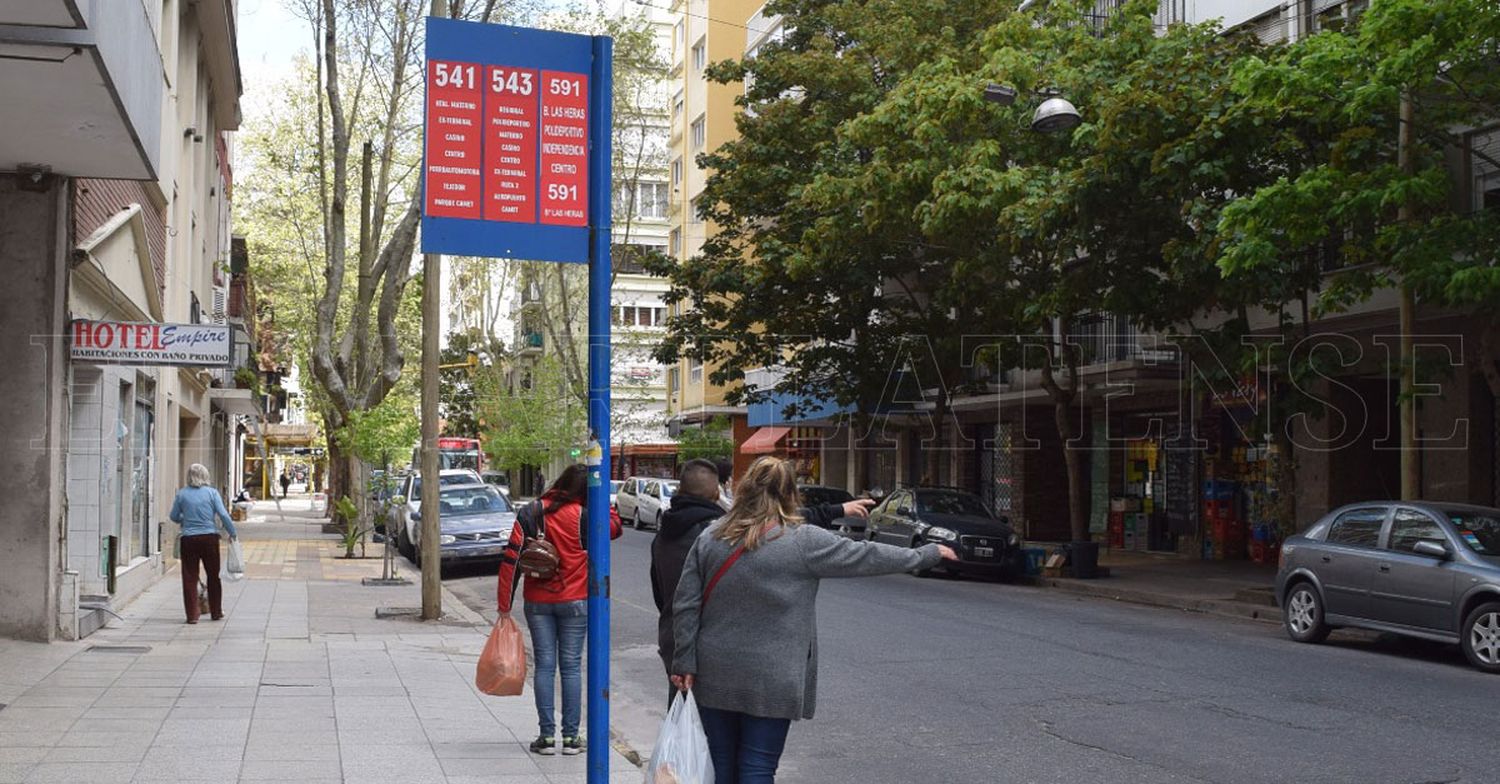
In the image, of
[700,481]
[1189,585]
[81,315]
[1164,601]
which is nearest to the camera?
[700,481]

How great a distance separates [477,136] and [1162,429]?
87.4ft

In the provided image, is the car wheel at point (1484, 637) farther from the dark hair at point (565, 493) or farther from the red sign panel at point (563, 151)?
the red sign panel at point (563, 151)

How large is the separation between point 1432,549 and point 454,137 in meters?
11.1

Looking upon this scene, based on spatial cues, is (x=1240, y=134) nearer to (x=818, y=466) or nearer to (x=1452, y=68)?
(x=1452, y=68)

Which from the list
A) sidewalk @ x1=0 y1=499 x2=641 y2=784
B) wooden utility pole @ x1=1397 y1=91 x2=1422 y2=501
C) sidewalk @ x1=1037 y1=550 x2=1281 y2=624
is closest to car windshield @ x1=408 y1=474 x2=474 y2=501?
sidewalk @ x1=0 y1=499 x2=641 y2=784

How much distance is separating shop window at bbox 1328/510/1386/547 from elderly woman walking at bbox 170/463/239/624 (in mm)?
11560

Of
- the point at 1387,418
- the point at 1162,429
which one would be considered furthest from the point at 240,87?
the point at 1387,418

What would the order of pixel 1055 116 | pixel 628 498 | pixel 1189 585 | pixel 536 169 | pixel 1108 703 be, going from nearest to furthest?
pixel 536 169 < pixel 1108 703 < pixel 1055 116 < pixel 1189 585 < pixel 628 498

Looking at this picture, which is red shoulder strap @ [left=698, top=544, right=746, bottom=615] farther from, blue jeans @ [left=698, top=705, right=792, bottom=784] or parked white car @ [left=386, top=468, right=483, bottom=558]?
parked white car @ [left=386, top=468, right=483, bottom=558]

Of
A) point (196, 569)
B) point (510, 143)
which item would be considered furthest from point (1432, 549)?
point (196, 569)

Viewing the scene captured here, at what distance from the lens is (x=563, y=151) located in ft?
18.6

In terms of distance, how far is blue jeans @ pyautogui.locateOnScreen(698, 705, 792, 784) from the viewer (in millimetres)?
5188

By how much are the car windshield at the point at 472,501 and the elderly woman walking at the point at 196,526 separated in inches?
365

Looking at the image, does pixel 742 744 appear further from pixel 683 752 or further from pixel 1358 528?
pixel 1358 528
